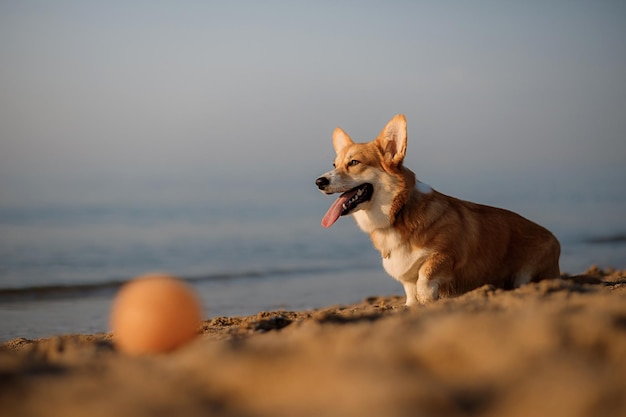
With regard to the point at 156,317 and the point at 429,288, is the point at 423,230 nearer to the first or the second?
the point at 429,288

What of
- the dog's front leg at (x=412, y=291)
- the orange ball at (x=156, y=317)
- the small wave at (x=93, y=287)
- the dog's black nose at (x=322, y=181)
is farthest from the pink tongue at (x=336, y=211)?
the small wave at (x=93, y=287)

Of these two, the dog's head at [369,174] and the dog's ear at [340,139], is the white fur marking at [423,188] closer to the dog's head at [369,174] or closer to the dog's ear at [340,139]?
the dog's head at [369,174]

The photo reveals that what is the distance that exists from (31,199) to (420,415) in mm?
20648

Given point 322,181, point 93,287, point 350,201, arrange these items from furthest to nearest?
1. point 93,287
2. point 350,201
3. point 322,181

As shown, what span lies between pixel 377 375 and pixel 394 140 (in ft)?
11.7

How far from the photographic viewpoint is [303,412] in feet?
6.15

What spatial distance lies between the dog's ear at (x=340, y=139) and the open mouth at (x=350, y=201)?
54cm

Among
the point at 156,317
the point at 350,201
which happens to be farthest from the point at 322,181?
the point at 156,317

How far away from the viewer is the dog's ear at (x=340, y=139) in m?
5.85

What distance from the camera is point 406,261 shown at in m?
5.29

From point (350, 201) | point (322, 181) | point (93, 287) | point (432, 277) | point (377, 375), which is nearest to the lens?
point (377, 375)

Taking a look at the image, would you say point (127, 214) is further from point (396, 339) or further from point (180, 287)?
point (396, 339)

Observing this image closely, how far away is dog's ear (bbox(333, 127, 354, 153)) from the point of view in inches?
230

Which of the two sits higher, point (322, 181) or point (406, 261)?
point (322, 181)
